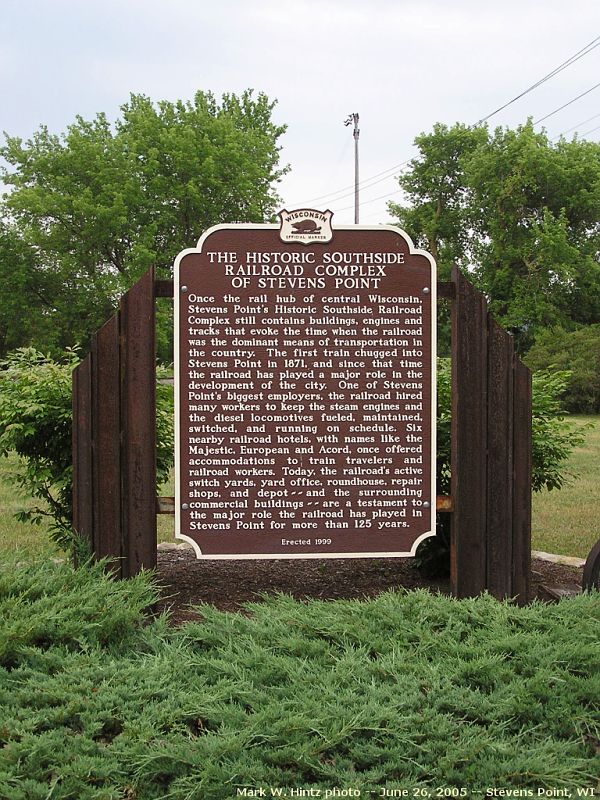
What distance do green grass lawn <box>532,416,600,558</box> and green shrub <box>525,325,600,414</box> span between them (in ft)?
50.1

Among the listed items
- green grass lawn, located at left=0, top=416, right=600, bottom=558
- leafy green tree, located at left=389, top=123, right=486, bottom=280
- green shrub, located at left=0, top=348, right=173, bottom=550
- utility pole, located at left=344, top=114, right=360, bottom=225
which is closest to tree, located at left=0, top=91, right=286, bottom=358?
utility pole, located at left=344, top=114, right=360, bottom=225

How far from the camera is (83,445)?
493 centimetres

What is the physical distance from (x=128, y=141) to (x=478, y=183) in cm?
1489

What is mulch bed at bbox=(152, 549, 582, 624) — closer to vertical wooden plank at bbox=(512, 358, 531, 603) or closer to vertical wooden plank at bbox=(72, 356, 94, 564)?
vertical wooden plank at bbox=(512, 358, 531, 603)

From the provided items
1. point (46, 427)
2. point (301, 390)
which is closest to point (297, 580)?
point (301, 390)

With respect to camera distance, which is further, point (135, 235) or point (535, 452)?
point (135, 235)

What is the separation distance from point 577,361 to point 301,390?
26.2 m

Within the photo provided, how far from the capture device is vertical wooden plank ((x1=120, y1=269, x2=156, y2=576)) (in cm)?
492

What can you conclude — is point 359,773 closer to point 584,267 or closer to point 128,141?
point 128,141

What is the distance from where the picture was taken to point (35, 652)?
12.0 feet

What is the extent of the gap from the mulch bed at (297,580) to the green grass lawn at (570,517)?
138cm

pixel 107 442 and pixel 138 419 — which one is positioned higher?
pixel 138 419

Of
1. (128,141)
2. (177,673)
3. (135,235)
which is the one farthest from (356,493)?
(128,141)

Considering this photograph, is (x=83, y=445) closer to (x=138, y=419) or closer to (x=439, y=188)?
(x=138, y=419)
